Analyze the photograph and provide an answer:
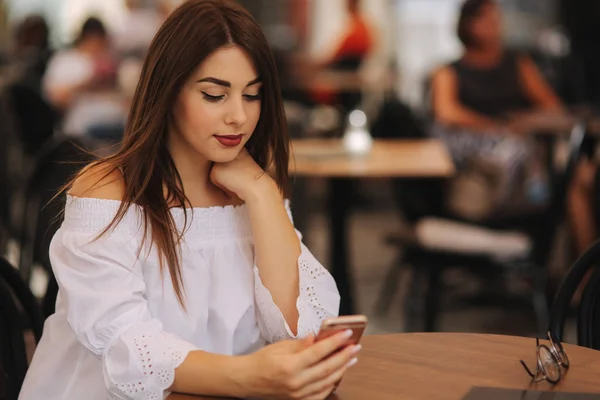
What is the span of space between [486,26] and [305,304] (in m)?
3.78

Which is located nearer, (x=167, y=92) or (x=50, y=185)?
(x=167, y=92)

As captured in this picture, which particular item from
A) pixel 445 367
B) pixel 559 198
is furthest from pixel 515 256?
pixel 445 367

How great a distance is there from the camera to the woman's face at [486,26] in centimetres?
517

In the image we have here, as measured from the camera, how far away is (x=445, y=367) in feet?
4.89

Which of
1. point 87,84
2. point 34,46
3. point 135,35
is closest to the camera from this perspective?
point 87,84

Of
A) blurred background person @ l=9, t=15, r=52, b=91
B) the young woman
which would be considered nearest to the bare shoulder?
the young woman

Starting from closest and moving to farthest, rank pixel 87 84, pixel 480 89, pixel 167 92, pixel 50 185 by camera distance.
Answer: pixel 167 92 → pixel 50 185 → pixel 480 89 → pixel 87 84

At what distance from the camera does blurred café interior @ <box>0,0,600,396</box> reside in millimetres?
3896

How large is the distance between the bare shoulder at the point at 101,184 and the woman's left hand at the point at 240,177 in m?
0.17

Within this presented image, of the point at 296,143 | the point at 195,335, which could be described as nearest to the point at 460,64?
the point at 296,143

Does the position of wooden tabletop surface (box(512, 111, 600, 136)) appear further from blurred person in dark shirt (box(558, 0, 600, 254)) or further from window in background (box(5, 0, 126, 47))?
window in background (box(5, 0, 126, 47))

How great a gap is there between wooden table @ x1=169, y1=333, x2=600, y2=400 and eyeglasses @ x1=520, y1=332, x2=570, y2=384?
0.04 feet

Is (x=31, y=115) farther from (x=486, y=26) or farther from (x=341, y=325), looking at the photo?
(x=341, y=325)

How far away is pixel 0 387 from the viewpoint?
210 centimetres
